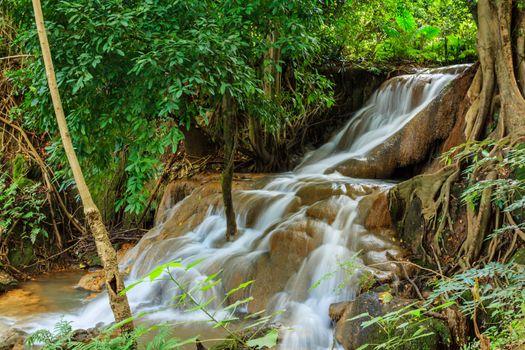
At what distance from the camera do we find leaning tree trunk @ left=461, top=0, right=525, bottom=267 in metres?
4.64

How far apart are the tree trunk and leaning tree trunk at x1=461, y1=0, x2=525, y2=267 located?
105 inches

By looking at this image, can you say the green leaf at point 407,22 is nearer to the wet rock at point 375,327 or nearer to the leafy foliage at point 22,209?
the wet rock at point 375,327

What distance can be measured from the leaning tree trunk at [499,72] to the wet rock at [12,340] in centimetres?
458

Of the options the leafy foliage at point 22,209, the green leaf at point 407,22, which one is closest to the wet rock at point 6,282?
the leafy foliage at point 22,209

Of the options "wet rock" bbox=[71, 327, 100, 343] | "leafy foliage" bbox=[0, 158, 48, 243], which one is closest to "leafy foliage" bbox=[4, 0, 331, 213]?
"wet rock" bbox=[71, 327, 100, 343]

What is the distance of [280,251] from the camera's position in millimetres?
5055

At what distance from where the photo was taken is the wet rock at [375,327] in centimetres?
323

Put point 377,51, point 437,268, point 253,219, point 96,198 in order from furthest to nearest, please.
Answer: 1. point 377,51
2. point 96,198
3. point 253,219
4. point 437,268

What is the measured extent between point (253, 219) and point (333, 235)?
1.34 m

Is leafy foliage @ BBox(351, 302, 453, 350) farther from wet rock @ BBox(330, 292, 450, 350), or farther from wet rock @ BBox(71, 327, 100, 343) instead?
wet rock @ BBox(71, 327, 100, 343)

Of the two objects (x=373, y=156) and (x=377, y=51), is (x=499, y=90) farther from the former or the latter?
(x=377, y=51)

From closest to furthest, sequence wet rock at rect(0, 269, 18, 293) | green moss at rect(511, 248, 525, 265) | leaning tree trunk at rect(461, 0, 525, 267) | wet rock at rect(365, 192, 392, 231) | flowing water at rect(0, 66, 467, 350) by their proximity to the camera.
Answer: green moss at rect(511, 248, 525, 265) → flowing water at rect(0, 66, 467, 350) → leaning tree trunk at rect(461, 0, 525, 267) → wet rock at rect(365, 192, 392, 231) → wet rock at rect(0, 269, 18, 293)

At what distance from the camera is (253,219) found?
599 centimetres

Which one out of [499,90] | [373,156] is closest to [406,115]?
[373,156]
